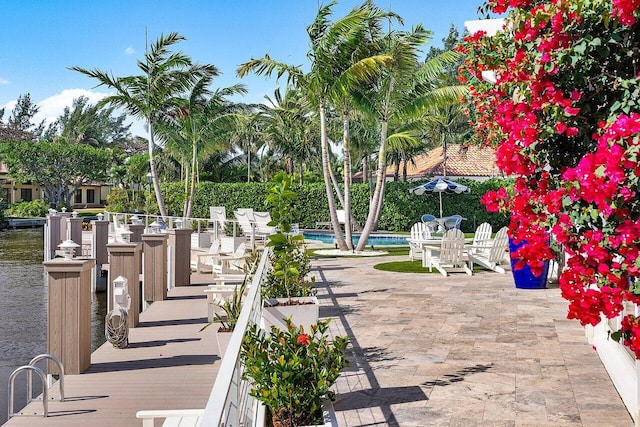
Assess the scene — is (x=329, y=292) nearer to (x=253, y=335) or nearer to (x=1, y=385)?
(x=1, y=385)

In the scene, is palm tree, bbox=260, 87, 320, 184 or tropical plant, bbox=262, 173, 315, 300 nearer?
tropical plant, bbox=262, 173, 315, 300

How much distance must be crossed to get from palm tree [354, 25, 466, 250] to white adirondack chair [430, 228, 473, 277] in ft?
16.9

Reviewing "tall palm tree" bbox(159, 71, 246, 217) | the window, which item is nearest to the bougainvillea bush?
"tall palm tree" bbox(159, 71, 246, 217)

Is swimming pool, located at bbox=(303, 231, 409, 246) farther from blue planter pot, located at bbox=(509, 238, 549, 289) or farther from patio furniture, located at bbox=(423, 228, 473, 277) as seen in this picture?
blue planter pot, located at bbox=(509, 238, 549, 289)

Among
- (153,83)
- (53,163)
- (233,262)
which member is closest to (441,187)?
(153,83)

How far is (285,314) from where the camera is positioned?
249 inches

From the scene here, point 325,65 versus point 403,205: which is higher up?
point 325,65

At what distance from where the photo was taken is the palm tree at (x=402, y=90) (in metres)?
17.5

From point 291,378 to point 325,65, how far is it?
14.6m

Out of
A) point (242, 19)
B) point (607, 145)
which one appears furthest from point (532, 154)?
point (242, 19)

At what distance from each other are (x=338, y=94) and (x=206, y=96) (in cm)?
1216

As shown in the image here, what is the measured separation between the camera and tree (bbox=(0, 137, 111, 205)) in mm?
52438

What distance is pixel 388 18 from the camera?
18062 mm

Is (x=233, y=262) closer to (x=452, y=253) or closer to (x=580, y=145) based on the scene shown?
(x=452, y=253)
